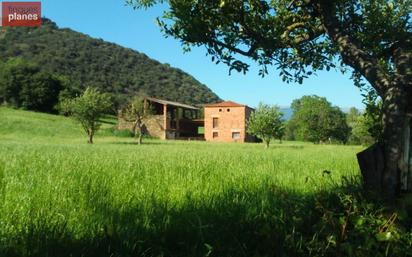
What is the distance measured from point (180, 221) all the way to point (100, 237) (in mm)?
850

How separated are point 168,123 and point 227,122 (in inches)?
454

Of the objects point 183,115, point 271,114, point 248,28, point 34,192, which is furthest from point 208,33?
point 183,115

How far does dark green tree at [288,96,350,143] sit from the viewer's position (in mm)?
89125

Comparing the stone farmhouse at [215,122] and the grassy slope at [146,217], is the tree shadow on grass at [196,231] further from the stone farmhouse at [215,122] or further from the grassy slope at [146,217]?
the stone farmhouse at [215,122]

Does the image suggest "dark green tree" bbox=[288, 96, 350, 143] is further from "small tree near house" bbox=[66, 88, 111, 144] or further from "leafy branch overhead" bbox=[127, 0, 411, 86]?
"leafy branch overhead" bbox=[127, 0, 411, 86]

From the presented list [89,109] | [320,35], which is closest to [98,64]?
[89,109]

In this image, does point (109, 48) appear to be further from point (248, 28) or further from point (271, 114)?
point (248, 28)

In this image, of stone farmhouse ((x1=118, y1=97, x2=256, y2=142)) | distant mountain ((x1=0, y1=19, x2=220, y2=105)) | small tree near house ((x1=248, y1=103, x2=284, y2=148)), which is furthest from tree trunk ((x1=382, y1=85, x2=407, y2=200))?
distant mountain ((x1=0, y1=19, x2=220, y2=105))

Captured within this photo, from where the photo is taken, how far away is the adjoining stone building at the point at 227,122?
75.1 metres

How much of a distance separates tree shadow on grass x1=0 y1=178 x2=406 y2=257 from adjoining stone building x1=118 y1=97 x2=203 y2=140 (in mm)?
60143

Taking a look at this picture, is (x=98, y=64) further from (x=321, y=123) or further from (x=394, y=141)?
(x=394, y=141)

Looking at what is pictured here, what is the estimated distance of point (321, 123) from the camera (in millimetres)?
90188

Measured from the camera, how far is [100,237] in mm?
3342

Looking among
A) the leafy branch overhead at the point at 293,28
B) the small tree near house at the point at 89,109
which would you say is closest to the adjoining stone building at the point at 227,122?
the small tree near house at the point at 89,109
